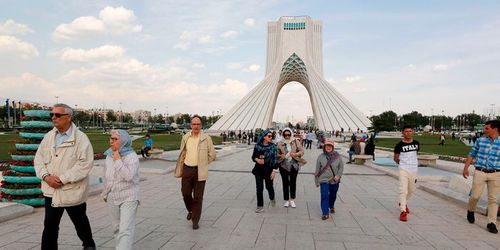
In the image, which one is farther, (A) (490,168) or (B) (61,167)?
(A) (490,168)

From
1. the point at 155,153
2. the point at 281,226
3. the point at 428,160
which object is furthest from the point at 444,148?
the point at 281,226

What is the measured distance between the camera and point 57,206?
127 inches

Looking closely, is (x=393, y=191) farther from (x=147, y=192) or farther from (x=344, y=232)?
(x=147, y=192)

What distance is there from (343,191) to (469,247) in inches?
143

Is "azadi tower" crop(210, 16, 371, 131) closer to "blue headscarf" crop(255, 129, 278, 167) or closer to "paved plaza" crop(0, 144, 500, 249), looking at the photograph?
"paved plaza" crop(0, 144, 500, 249)

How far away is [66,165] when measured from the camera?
10.7ft

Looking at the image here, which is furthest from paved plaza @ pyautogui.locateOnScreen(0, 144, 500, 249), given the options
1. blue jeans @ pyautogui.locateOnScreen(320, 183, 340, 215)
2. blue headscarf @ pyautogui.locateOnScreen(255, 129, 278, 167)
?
blue headscarf @ pyautogui.locateOnScreen(255, 129, 278, 167)

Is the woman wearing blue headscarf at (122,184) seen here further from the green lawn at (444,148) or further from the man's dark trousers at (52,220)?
the green lawn at (444,148)

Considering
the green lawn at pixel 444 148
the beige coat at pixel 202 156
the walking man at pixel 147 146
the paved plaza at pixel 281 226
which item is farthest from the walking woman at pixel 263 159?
the green lawn at pixel 444 148

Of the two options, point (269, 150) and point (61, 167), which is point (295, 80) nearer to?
point (269, 150)

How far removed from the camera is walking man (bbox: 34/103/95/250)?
322cm

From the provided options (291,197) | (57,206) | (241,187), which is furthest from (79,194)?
(241,187)

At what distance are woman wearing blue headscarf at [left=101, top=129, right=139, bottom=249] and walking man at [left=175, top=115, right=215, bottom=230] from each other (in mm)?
1361

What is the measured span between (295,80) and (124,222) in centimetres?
6252
